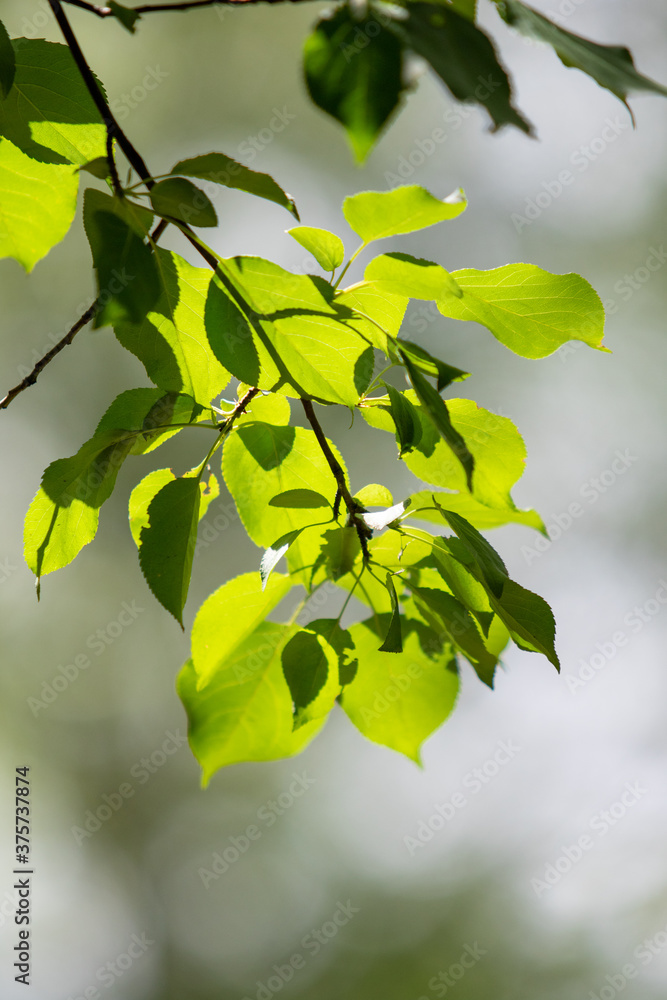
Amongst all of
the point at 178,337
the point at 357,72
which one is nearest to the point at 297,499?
the point at 178,337

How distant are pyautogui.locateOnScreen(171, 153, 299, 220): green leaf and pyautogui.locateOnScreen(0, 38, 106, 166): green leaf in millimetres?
126

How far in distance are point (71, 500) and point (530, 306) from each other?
33 centimetres

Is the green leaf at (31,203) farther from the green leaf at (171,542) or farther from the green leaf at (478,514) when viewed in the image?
the green leaf at (478,514)

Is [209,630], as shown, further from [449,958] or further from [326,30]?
[449,958]

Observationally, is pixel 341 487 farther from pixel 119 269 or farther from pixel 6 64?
pixel 6 64

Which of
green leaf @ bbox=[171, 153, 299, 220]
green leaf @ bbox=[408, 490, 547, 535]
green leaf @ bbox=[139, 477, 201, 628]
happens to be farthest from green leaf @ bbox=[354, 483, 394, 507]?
green leaf @ bbox=[171, 153, 299, 220]

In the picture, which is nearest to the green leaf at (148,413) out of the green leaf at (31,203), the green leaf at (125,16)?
the green leaf at (31,203)

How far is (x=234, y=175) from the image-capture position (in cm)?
37

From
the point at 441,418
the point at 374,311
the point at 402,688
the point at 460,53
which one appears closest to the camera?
the point at 460,53

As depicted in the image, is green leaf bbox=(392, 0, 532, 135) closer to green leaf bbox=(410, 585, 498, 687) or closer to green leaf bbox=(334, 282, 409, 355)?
green leaf bbox=(334, 282, 409, 355)

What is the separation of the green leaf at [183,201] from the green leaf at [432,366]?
12 centimetres

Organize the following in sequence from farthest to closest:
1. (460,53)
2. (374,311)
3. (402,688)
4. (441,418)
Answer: (402,688) → (374,311) → (441,418) → (460,53)

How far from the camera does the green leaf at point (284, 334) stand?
40cm

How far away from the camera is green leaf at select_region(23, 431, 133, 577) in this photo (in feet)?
1.53
